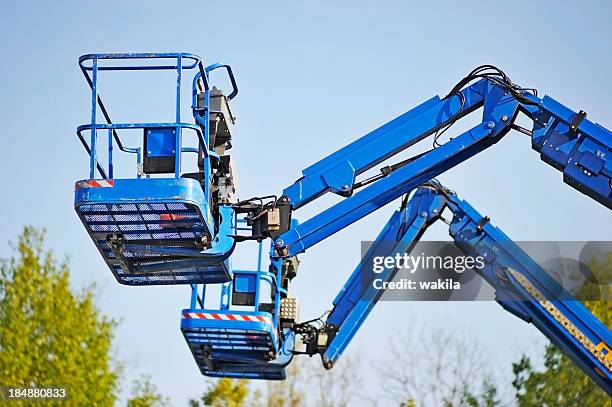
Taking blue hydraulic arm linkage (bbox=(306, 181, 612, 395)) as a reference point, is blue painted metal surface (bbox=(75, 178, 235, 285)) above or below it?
below

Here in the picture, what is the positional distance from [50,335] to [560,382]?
10.7 meters

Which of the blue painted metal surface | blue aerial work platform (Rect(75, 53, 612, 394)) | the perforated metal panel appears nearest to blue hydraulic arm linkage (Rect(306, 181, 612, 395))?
blue aerial work platform (Rect(75, 53, 612, 394))

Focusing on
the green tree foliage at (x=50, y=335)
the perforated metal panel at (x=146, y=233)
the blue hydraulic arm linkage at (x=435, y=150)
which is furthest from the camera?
the green tree foliage at (x=50, y=335)

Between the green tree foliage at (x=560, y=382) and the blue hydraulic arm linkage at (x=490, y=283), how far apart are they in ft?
25.4

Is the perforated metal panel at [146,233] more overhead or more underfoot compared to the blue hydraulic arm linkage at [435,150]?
more underfoot

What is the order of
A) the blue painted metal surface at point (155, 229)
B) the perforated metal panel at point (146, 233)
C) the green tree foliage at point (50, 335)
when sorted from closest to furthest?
the blue painted metal surface at point (155, 229), the perforated metal panel at point (146, 233), the green tree foliage at point (50, 335)

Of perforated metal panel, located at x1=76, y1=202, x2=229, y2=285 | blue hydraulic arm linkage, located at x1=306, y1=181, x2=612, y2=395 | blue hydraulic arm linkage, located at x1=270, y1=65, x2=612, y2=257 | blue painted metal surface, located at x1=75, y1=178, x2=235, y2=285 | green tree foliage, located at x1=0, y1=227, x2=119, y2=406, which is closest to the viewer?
blue painted metal surface, located at x1=75, y1=178, x2=235, y2=285

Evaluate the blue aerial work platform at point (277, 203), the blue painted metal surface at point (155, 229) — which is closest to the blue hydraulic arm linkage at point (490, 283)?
the blue aerial work platform at point (277, 203)

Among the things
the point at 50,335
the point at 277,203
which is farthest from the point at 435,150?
the point at 50,335

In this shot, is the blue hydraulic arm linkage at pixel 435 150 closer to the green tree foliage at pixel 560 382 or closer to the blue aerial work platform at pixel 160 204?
the blue aerial work platform at pixel 160 204

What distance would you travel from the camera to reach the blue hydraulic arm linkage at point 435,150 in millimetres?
12242

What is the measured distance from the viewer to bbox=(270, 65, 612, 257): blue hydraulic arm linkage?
12242 mm

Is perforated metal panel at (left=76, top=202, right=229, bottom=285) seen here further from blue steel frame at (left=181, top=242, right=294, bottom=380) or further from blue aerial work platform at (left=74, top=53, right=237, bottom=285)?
blue steel frame at (left=181, top=242, right=294, bottom=380)

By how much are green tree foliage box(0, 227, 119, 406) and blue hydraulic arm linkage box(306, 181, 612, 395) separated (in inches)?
271
